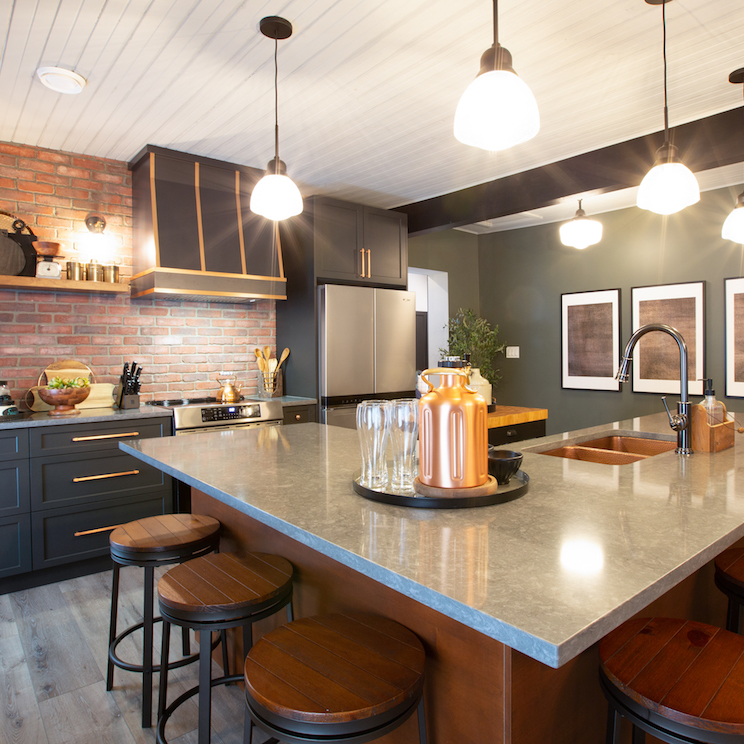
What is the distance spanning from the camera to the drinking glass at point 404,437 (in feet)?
4.07

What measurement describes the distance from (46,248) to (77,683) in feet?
7.99

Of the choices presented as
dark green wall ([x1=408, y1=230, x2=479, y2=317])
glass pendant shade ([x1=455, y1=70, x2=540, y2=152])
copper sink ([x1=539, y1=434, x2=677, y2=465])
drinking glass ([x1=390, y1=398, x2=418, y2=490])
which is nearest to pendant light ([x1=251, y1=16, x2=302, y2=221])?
glass pendant shade ([x1=455, y1=70, x2=540, y2=152])

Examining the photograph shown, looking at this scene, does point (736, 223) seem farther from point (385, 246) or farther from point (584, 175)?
point (385, 246)

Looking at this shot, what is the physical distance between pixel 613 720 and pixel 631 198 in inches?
175

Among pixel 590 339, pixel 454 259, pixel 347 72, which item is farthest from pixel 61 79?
pixel 590 339

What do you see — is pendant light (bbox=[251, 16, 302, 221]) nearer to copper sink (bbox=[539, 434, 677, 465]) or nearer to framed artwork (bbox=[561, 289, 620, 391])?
copper sink (bbox=[539, 434, 677, 465])

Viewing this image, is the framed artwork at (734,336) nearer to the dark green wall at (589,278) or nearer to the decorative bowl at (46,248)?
the dark green wall at (589,278)

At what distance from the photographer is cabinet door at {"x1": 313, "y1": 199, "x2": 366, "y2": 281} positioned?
4.08 meters

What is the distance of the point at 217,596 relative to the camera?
1348mm

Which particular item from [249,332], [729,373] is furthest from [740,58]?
[249,332]

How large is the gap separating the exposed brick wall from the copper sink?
2777mm

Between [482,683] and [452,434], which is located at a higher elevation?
[452,434]

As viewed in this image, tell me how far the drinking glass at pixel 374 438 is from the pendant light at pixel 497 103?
70 centimetres

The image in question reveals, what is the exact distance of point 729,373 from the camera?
170 inches
